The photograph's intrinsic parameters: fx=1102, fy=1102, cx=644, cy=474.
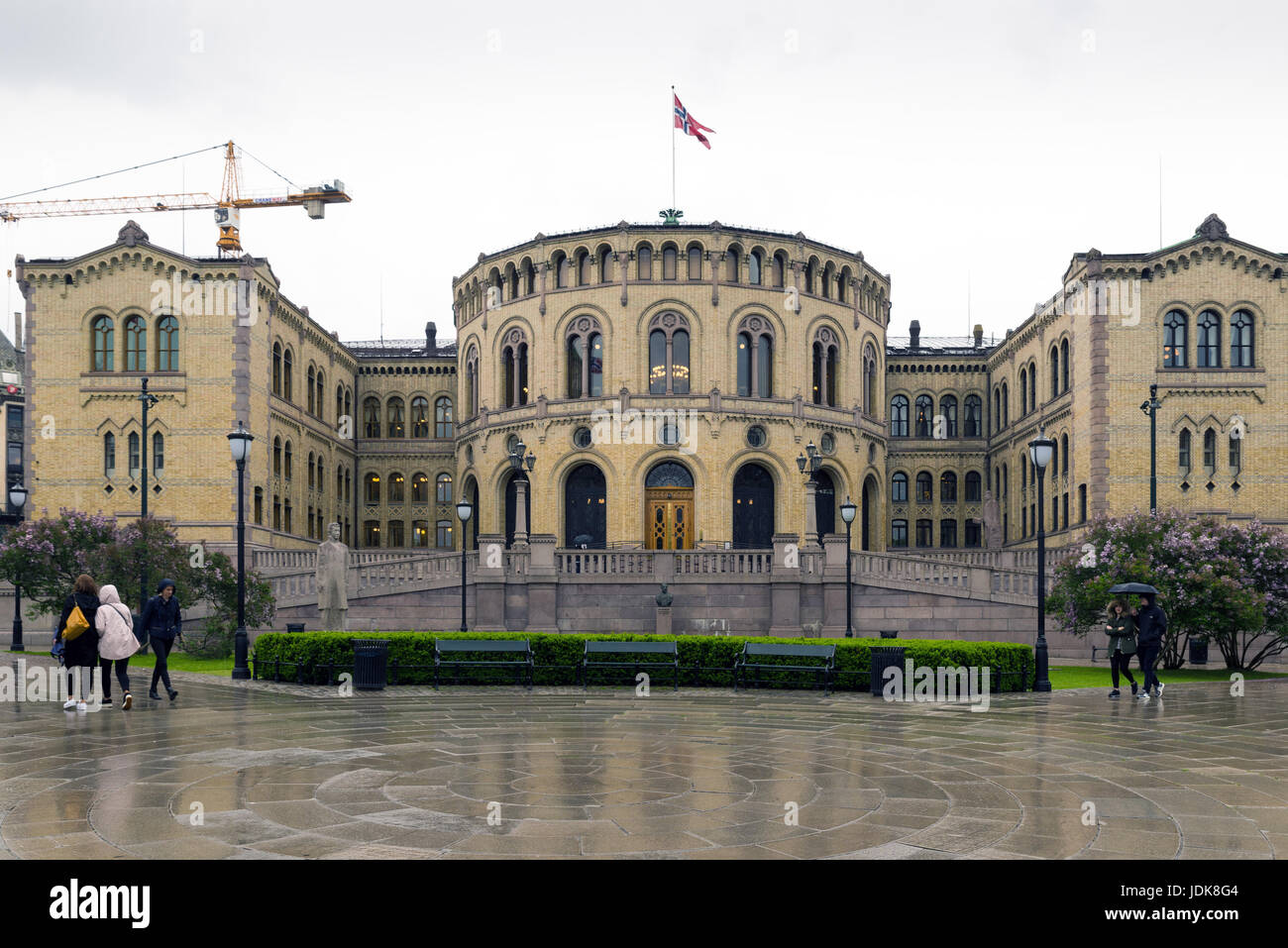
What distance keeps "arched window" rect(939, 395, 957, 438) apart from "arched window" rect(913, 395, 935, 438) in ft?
1.87

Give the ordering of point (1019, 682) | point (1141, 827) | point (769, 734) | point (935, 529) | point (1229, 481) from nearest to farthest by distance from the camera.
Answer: point (1141, 827)
point (769, 734)
point (1019, 682)
point (1229, 481)
point (935, 529)

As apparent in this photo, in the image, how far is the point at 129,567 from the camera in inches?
1174

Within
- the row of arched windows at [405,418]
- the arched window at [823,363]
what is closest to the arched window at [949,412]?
the arched window at [823,363]

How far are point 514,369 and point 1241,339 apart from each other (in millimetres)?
30269

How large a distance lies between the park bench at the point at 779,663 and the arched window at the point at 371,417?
42977 mm

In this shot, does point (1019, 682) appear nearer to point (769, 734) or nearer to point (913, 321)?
point (769, 734)

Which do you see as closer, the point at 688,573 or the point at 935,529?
the point at 688,573

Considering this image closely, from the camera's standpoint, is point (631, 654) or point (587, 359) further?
point (587, 359)

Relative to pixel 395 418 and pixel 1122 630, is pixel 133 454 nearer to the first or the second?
pixel 395 418

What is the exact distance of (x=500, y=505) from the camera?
164 feet

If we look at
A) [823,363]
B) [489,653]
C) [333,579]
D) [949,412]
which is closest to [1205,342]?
[823,363]

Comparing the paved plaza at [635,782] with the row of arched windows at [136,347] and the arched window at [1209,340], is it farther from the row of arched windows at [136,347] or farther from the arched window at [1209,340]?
the row of arched windows at [136,347]
